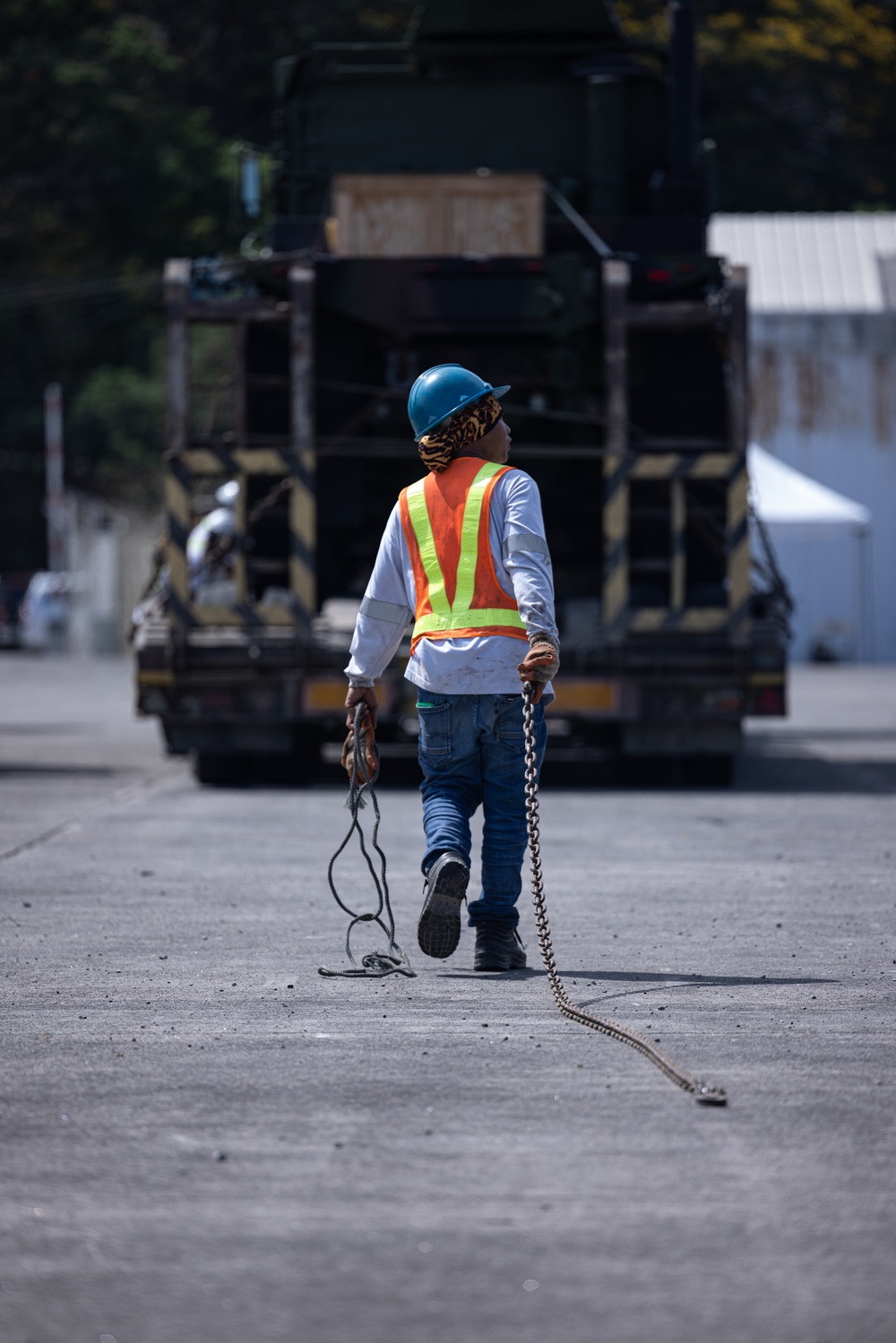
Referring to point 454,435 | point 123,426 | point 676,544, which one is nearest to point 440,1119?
point 454,435

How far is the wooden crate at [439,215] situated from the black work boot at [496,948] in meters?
7.72

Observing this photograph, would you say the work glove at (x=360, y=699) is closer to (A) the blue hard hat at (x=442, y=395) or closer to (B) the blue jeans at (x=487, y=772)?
(B) the blue jeans at (x=487, y=772)

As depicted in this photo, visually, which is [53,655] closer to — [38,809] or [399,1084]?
[38,809]

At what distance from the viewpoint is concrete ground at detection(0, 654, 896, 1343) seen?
11.5 ft

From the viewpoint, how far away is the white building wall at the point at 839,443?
3703 centimetres

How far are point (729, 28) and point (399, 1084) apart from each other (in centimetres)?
4353

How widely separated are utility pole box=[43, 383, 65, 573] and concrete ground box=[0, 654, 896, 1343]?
1498 inches

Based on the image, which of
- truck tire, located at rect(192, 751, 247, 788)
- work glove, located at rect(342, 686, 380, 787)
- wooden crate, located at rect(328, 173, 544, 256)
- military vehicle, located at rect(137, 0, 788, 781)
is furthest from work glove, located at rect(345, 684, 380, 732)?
wooden crate, located at rect(328, 173, 544, 256)

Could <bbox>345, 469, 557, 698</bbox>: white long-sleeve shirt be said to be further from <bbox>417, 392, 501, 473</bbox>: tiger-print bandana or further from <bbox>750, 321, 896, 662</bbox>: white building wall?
<bbox>750, 321, 896, 662</bbox>: white building wall

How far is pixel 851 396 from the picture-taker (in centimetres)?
3741

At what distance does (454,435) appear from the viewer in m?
6.93

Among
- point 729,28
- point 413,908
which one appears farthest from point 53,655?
point 413,908

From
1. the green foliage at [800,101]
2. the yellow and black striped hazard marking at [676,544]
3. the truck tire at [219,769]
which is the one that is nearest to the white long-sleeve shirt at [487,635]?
the yellow and black striped hazard marking at [676,544]

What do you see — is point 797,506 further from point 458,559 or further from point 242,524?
point 458,559
